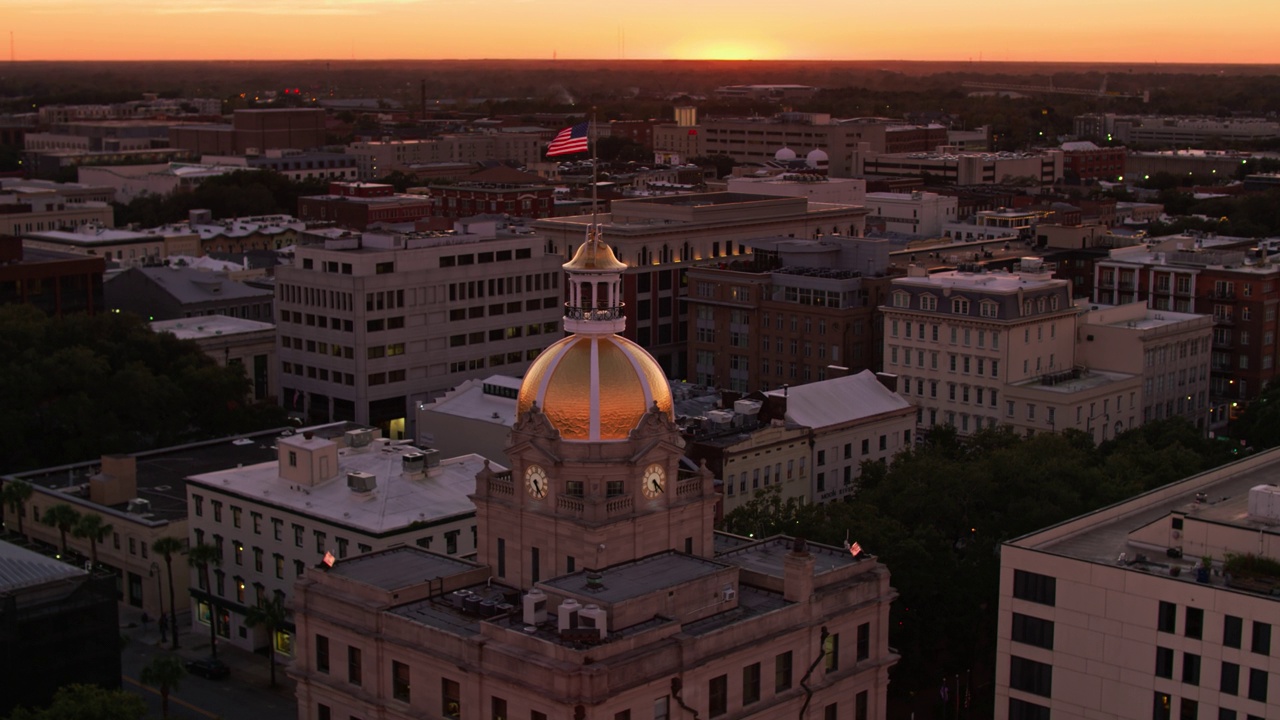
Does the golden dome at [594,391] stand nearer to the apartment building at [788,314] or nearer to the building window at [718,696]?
the building window at [718,696]

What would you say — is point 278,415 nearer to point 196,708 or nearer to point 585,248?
point 196,708

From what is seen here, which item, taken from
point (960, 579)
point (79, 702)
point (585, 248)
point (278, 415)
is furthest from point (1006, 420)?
point (79, 702)

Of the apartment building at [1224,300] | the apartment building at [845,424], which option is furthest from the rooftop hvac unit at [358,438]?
the apartment building at [1224,300]

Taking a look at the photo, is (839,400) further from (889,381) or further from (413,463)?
(413,463)

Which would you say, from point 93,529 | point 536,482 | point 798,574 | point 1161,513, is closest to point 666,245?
point 93,529

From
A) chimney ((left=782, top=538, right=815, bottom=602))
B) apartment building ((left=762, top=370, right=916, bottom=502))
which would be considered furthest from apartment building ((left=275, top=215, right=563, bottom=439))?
chimney ((left=782, top=538, right=815, bottom=602))

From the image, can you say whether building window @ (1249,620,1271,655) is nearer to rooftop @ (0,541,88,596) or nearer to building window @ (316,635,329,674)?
building window @ (316,635,329,674)
